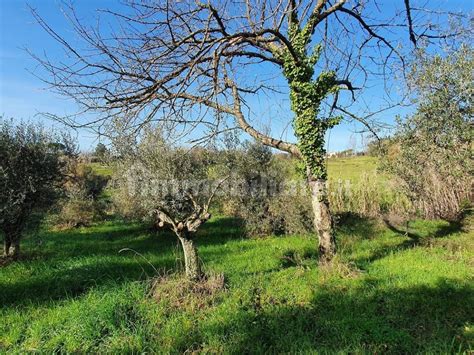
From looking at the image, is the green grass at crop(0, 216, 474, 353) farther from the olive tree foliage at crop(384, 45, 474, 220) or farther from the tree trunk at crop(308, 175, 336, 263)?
the olive tree foliage at crop(384, 45, 474, 220)

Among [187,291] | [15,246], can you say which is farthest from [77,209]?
[187,291]

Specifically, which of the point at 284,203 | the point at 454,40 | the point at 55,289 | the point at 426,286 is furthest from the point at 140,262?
the point at 454,40

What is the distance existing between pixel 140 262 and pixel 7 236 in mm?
3445

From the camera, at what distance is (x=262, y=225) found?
1081 centimetres

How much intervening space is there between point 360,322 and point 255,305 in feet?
5.07

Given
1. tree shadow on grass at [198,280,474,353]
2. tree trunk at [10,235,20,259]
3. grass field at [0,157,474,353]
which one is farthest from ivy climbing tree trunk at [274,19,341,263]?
tree trunk at [10,235,20,259]

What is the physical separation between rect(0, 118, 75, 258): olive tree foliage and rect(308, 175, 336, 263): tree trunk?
6.51m

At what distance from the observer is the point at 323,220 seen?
22.3 ft

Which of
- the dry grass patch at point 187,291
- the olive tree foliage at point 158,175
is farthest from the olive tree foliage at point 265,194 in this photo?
the dry grass patch at point 187,291

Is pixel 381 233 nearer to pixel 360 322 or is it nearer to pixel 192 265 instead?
pixel 360 322

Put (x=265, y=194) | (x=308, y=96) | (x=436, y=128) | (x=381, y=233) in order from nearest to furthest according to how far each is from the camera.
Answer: (x=308, y=96) → (x=436, y=128) → (x=381, y=233) → (x=265, y=194)

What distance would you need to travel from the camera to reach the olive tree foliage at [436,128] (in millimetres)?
8312

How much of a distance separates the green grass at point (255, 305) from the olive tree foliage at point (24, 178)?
97cm

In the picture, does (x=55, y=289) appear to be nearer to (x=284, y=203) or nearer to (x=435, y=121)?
(x=284, y=203)
